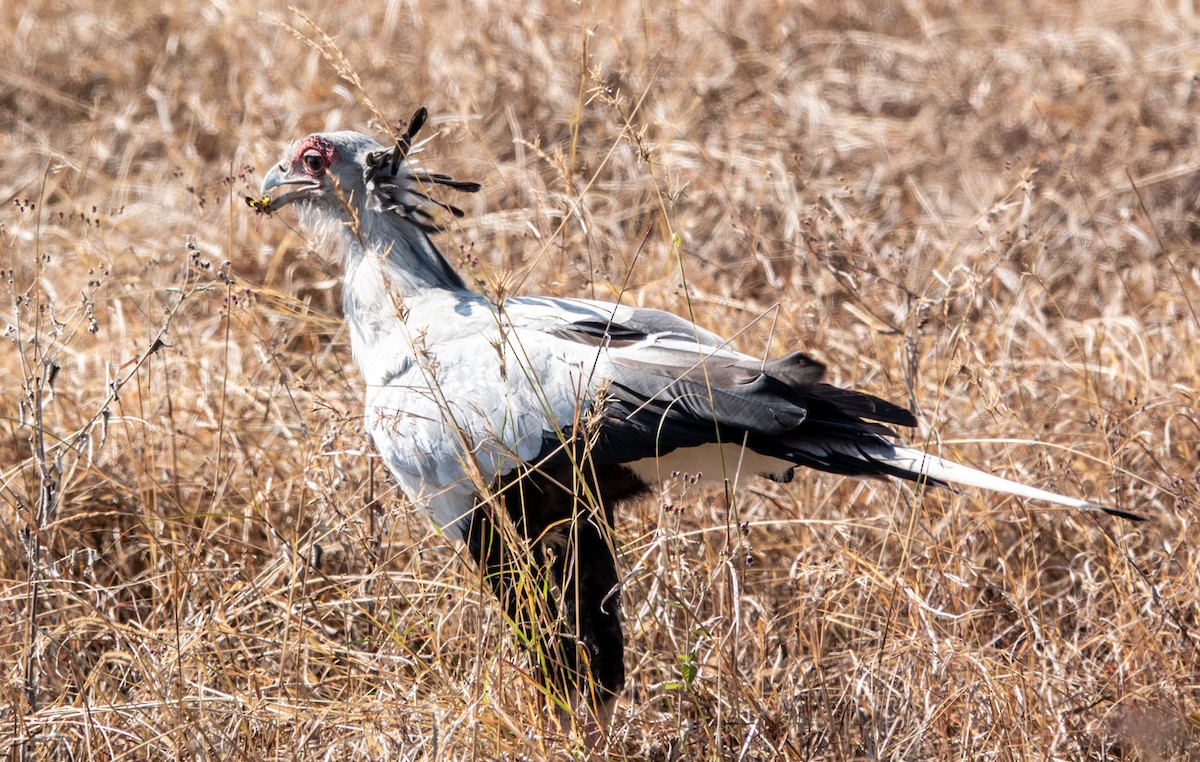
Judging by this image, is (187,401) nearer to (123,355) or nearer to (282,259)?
(123,355)

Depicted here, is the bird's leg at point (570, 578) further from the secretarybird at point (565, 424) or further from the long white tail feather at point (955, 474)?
the long white tail feather at point (955, 474)

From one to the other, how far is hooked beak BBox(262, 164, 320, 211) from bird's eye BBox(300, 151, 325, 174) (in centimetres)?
3

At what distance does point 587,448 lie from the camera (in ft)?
8.29

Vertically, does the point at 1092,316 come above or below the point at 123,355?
below

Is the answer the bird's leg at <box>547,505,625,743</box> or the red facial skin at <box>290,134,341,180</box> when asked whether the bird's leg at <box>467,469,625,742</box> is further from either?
the red facial skin at <box>290,134,341,180</box>

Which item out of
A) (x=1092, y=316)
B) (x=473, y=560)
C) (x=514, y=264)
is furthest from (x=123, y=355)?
(x=1092, y=316)

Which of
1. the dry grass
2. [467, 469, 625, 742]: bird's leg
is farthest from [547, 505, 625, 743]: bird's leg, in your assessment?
the dry grass

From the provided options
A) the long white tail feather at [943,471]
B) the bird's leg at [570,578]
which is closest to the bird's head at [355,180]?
the bird's leg at [570,578]

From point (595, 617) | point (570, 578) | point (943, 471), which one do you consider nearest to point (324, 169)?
point (570, 578)

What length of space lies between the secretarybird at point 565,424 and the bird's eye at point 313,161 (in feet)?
0.04

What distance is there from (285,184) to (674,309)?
1395 millimetres

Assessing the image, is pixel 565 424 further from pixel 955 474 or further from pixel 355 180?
pixel 355 180

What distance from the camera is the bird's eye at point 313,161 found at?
3426 millimetres

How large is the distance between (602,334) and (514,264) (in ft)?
6.75
